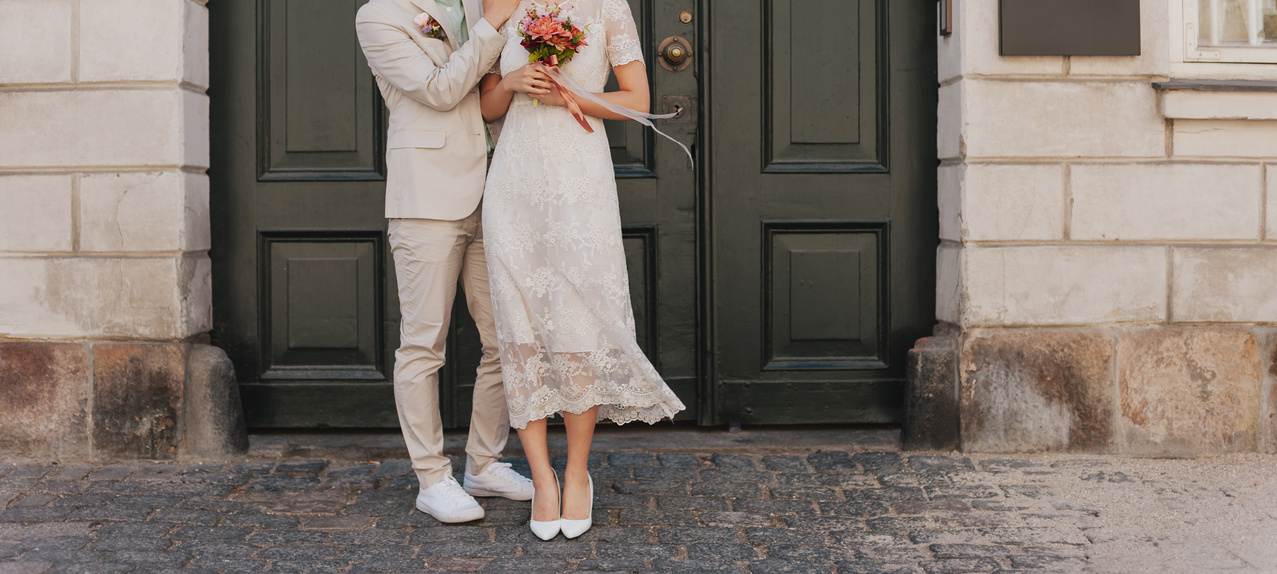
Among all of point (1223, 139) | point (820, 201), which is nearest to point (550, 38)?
point (820, 201)

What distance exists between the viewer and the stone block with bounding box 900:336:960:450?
179 inches

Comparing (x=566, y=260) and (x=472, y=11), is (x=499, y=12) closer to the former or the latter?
(x=472, y=11)

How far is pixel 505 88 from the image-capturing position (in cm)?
354

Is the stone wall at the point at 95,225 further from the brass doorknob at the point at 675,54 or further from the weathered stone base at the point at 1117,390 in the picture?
the weathered stone base at the point at 1117,390

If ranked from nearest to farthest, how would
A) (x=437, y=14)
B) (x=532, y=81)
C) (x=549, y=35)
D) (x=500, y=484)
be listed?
(x=549, y=35) < (x=532, y=81) < (x=437, y=14) < (x=500, y=484)

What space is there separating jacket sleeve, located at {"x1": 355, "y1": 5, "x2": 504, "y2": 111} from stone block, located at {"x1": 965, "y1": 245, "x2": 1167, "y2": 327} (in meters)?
2.23

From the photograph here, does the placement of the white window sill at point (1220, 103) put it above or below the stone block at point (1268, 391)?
above

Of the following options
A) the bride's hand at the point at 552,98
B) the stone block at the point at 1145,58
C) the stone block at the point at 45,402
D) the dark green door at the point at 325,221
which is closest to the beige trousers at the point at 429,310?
the bride's hand at the point at 552,98

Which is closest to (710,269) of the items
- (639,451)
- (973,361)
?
(639,451)

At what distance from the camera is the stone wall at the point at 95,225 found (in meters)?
4.44

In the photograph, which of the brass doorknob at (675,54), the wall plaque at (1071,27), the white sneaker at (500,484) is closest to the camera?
the white sneaker at (500,484)

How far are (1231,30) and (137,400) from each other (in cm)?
483

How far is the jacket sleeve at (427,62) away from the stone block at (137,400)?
1712 mm

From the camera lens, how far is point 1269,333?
4.52m
